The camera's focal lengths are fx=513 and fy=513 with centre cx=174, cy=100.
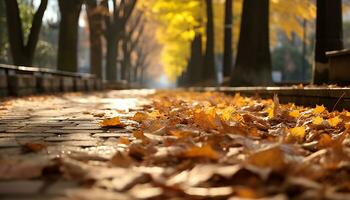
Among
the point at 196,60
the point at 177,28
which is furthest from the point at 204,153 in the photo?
the point at 196,60

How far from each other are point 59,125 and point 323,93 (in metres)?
3.37

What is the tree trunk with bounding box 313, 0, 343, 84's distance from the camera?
9930mm

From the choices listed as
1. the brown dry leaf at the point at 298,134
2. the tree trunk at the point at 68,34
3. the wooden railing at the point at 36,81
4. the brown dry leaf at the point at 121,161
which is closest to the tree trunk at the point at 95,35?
the wooden railing at the point at 36,81

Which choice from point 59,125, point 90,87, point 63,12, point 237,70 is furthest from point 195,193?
point 90,87

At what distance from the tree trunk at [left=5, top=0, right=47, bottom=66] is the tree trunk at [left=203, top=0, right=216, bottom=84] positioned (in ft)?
33.8

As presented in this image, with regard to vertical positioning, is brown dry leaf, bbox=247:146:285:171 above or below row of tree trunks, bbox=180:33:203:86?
below

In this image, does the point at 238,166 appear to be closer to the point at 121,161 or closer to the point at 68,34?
the point at 121,161

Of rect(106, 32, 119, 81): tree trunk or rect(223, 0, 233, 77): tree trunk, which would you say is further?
rect(106, 32, 119, 81): tree trunk

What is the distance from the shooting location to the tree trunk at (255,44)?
1509 cm

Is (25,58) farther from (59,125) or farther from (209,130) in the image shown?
(209,130)

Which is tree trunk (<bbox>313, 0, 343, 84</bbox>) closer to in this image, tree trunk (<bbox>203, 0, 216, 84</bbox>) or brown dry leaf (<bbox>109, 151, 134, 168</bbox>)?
brown dry leaf (<bbox>109, 151, 134, 168</bbox>)

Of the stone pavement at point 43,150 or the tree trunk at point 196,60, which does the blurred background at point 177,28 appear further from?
the stone pavement at point 43,150

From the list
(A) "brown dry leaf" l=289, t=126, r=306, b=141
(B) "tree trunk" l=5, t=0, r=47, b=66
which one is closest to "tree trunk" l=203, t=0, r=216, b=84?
(B) "tree trunk" l=5, t=0, r=47, b=66

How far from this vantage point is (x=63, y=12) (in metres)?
20.3
